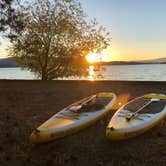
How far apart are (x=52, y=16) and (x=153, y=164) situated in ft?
54.3

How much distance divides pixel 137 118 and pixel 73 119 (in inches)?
58.8

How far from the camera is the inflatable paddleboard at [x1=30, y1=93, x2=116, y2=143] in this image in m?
5.72

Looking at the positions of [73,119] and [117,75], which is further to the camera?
[117,75]

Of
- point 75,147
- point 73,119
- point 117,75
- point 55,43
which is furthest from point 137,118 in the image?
point 117,75

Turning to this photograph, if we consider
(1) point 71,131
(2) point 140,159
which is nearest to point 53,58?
(1) point 71,131

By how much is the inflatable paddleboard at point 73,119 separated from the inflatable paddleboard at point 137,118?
0.61 metres

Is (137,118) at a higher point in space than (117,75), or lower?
higher

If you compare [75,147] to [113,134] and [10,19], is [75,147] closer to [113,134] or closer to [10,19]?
[113,134]

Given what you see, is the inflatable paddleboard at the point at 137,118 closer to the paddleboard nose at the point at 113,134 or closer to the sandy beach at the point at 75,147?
the paddleboard nose at the point at 113,134

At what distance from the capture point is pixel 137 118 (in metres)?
6.38

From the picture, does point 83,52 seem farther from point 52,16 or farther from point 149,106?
point 149,106

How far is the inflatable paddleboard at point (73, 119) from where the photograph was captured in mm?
5723

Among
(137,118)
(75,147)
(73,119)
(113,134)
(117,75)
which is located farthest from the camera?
(117,75)

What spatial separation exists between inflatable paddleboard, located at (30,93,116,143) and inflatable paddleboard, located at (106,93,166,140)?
61cm
